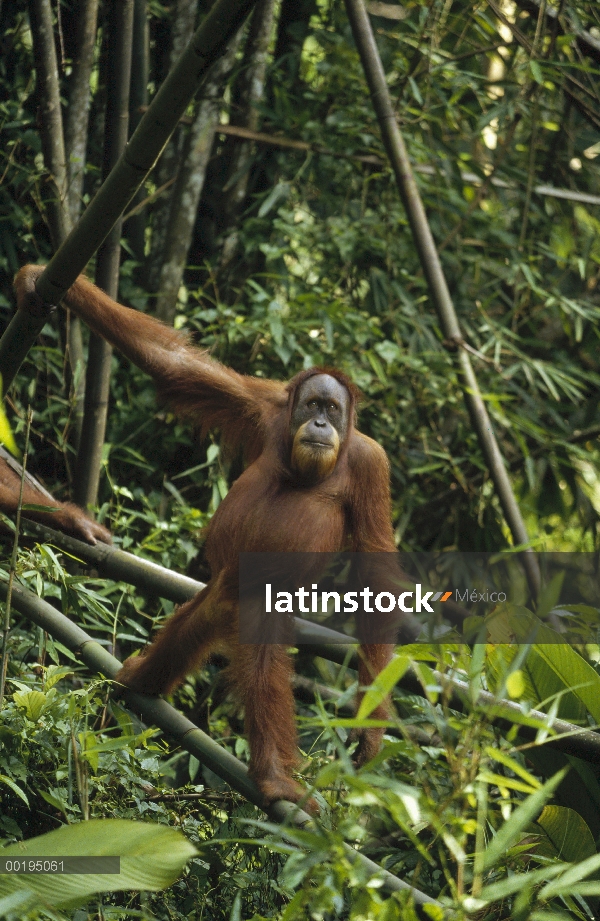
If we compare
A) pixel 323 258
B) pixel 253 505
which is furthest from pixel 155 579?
pixel 323 258

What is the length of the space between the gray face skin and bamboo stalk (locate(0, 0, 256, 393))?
0.97m

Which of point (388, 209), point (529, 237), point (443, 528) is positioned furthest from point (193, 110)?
point (443, 528)

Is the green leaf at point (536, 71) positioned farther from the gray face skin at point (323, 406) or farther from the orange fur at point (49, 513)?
the orange fur at point (49, 513)

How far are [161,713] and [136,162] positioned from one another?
158cm

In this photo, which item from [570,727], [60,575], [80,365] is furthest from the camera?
[80,365]

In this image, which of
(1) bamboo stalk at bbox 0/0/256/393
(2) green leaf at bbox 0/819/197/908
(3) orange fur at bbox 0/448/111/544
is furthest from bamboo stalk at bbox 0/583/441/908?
(1) bamboo stalk at bbox 0/0/256/393

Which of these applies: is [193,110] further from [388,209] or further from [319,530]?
[319,530]

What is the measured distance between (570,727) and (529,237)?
4.31m

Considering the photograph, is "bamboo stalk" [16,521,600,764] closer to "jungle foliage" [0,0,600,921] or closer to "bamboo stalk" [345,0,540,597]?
"jungle foliage" [0,0,600,921]

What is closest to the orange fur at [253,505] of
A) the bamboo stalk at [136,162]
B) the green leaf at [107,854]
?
the bamboo stalk at [136,162]

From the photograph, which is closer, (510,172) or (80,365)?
(80,365)

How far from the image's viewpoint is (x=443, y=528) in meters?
5.50

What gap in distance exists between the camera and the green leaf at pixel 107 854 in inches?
68.8

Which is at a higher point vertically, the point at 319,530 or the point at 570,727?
the point at 319,530
